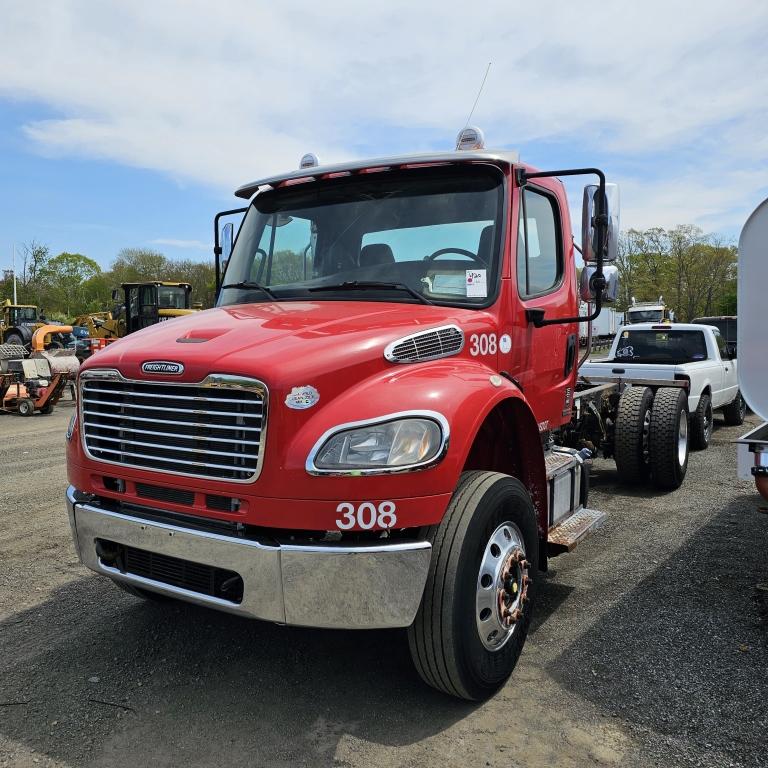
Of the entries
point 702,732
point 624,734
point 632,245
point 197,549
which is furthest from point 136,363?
point 632,245

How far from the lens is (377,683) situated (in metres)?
3.48

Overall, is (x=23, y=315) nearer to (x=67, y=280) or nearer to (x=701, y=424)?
(x=701, y=424)

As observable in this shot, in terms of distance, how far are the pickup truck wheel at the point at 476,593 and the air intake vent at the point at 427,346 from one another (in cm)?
59

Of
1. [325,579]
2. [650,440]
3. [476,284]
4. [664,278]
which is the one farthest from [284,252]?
[664,278]

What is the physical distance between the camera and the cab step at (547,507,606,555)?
415 centimetres

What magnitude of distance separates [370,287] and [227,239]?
4.89 ft

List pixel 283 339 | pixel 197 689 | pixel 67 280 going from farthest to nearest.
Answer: pixel 67 280, pixel 197 689, pixel 283 339

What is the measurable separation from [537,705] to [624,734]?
0.40 metres

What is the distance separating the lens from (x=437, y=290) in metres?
3.90

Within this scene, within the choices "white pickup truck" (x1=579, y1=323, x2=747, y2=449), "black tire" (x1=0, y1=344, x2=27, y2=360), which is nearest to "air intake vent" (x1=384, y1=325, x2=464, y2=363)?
"white pickup truck" (x1=579, y1=323, x2=747, y2=449)

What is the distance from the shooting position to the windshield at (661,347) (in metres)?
10.4

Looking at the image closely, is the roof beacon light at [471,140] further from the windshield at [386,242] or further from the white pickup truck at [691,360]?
the white pickup truck at [691,360]

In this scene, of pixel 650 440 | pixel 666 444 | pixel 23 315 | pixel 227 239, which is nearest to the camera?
pixel 227 239

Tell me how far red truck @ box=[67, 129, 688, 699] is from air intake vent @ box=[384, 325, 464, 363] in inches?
0.4
